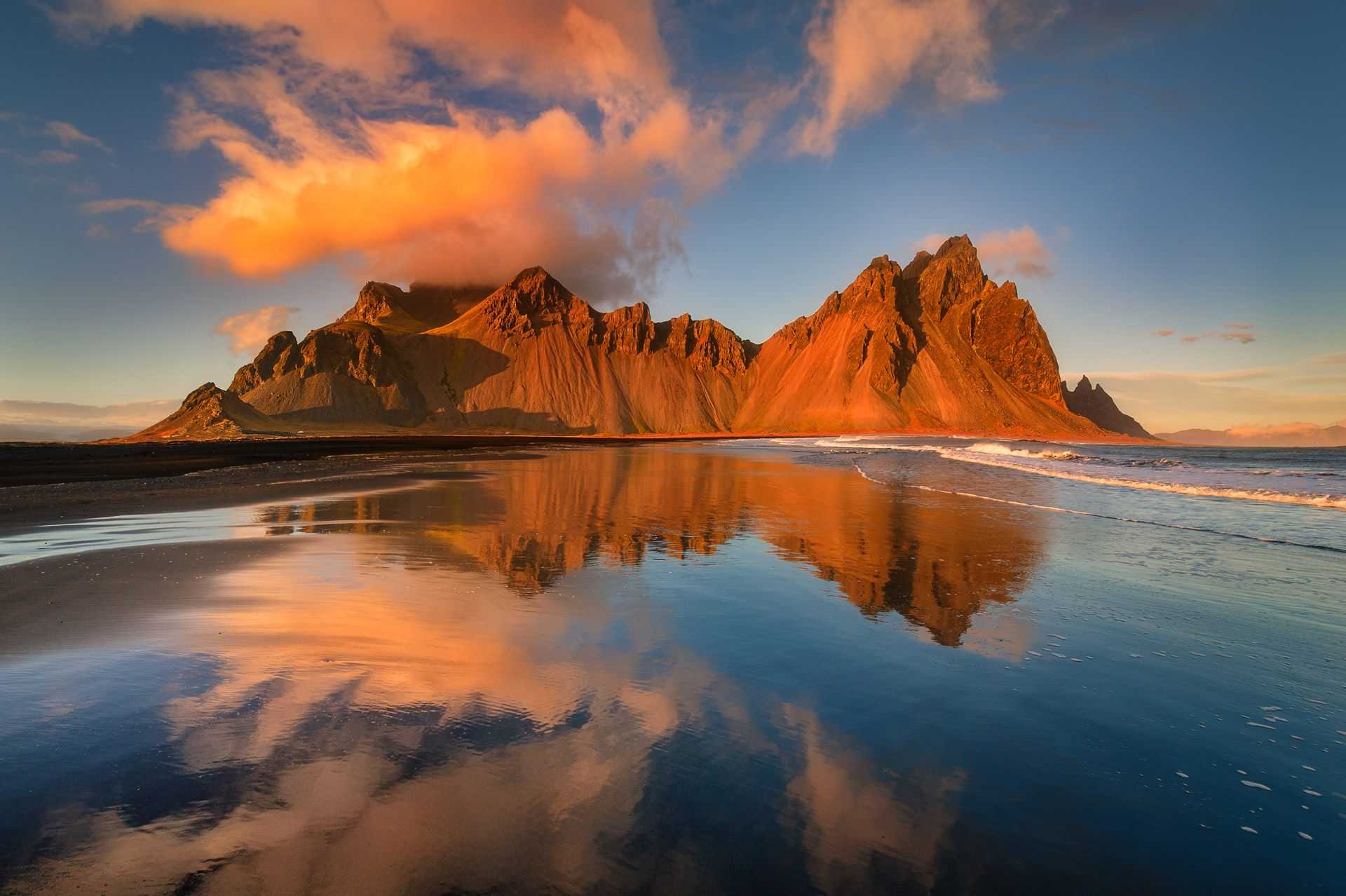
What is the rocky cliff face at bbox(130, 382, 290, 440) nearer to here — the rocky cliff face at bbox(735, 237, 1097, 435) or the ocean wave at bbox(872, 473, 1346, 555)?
the ocean wave at bbox(872, 473, 1346, 555)

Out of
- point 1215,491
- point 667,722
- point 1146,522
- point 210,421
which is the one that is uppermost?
point 210,421

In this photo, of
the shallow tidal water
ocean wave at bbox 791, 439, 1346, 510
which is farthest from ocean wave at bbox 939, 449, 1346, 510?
the shallow tidal water

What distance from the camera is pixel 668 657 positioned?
249 inches

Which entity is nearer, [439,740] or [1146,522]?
[439,740]

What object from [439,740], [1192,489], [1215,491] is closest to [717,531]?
[439,740]

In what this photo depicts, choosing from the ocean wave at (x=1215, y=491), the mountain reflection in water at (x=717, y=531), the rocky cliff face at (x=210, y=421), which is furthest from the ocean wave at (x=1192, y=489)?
the rocky cliff face at (x=210, y=421)

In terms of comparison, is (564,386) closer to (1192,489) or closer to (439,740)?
(1192,489)

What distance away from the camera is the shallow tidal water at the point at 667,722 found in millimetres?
3216

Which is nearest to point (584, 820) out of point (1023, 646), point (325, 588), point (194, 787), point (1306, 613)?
point (194, 787)

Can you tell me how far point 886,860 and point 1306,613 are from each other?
8.64m

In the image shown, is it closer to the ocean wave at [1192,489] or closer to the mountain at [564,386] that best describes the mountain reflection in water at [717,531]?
the ocean wave at [1192,489]

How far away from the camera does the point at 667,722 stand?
4.86m

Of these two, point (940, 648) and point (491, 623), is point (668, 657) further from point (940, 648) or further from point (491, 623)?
point (940, 648)

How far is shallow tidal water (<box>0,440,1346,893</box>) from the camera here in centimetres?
322
